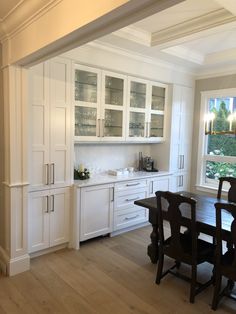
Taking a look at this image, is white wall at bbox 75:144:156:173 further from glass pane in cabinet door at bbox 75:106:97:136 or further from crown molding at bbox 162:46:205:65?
crown molding at bbox 162:46:205:65

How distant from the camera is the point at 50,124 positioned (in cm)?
312

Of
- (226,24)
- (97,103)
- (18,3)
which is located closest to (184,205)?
(97,103)

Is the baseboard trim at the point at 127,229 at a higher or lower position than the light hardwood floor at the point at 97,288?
higher

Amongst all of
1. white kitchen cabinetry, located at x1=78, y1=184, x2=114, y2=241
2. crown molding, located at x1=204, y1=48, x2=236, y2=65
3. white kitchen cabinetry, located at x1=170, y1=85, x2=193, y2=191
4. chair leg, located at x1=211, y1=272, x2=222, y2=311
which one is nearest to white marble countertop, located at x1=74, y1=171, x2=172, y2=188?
white kitchen cabinetry, located at x1=78, y1=184, x2=114, y2=241

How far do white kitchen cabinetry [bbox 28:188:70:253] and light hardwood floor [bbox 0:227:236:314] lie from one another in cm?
18

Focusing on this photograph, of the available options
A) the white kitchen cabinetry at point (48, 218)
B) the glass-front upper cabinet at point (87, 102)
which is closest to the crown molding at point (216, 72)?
the glass-front upper cabinet at point (87, 102)

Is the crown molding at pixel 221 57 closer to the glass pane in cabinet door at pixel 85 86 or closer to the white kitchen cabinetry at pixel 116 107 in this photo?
the white kitchen cabinetry at pixel 116 107

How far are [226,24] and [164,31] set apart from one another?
71cm

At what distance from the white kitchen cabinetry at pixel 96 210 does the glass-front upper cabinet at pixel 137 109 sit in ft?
3.24

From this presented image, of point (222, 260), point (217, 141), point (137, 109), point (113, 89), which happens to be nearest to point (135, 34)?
point (113, 89)

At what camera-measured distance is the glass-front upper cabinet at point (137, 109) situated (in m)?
4.05

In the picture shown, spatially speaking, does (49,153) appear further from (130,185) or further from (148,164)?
(148,164)

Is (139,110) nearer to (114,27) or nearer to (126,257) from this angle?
(126,257)

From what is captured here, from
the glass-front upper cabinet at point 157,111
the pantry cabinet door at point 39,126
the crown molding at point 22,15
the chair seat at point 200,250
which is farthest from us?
the glass-front upper cabinet at point 157,111
